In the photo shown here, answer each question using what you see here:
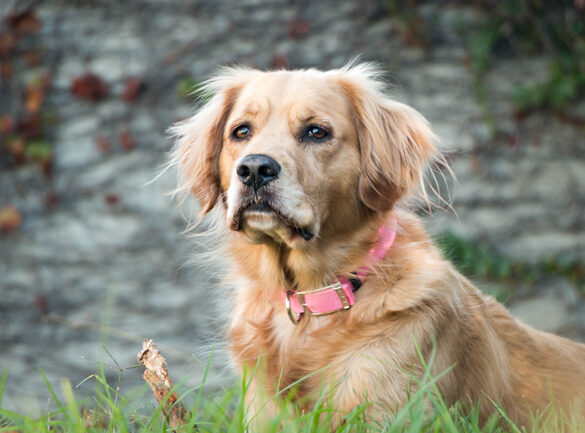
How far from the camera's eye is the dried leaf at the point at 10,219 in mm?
5785

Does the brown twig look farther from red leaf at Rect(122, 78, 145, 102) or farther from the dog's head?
red leaf at Rect(122, 78, 145, 102)

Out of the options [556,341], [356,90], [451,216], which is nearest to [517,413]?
[556,341]

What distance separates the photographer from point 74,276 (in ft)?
18.8

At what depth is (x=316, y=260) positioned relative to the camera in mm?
2615

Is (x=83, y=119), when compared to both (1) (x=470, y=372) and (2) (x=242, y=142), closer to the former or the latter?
(2) (x=242, y=142)

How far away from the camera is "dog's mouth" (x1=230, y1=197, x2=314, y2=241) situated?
7.88 ft

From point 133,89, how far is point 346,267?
3.82 m

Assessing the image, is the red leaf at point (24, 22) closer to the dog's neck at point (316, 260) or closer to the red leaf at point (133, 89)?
the red leaf at point (133, 89)

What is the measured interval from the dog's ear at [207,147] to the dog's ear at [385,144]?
0.56 metres

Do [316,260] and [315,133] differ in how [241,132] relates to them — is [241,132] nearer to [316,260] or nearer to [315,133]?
[315,133]

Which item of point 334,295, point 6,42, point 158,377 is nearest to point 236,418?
point 158,377

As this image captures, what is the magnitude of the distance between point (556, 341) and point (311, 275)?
106 centimetres

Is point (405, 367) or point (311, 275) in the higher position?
point (311, 275)

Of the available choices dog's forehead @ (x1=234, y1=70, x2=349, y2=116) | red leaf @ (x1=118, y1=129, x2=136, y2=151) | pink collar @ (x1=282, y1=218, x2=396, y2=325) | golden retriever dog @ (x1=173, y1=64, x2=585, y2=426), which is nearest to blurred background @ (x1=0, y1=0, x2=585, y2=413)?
red leaf @ (x1=118, y1=129, x2=136, y2=151)
